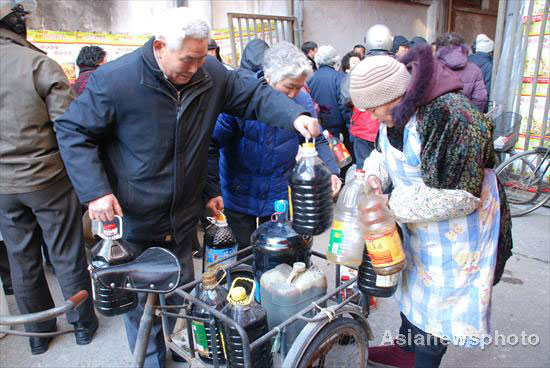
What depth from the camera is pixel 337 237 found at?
1.81 meters

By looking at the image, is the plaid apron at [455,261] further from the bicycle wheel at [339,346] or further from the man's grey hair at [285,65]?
the man's grey hair at [285,65]

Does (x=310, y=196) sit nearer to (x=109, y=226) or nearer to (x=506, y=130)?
(x=109, y=226)

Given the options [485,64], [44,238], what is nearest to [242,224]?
[44,238]

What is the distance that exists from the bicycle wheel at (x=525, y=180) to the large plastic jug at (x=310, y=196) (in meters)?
3.99

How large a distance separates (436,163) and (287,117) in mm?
829

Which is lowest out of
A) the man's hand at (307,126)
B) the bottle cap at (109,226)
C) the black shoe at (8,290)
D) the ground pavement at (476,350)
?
the ground pavement at (476,350)

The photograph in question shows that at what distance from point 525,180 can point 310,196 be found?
172 inches

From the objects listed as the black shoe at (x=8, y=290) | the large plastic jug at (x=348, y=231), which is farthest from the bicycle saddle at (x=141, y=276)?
the black shoe at (x=8, y=290)

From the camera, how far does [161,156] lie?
205 cm

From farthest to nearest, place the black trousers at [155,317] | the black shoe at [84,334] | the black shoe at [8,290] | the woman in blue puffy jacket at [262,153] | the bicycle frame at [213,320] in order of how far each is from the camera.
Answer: the black shoe at [8,290], the black shoe at [84,334], the woman in blue puffy jacket at [262,153], the black trousers at [155,317], the bicycle frame at [213,320]

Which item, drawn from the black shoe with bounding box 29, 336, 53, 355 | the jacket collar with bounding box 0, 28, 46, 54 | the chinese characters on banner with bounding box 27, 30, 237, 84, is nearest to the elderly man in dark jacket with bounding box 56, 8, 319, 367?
the jacket collar with bounding box 0, 28, 46, 54

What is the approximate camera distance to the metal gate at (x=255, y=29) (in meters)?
6.12

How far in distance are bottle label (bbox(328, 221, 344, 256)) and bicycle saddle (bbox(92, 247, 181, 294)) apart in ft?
2.21

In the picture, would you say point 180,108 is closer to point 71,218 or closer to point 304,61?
point 304,61
